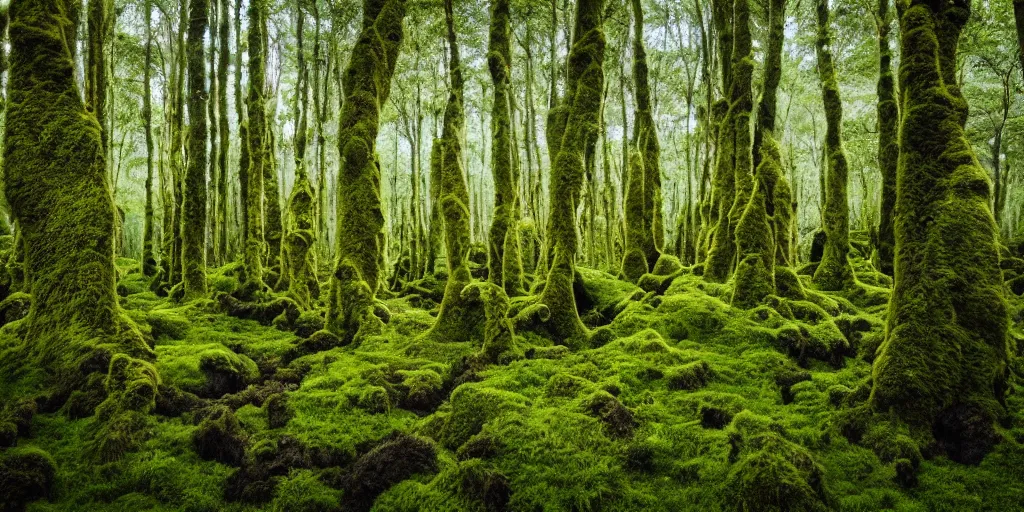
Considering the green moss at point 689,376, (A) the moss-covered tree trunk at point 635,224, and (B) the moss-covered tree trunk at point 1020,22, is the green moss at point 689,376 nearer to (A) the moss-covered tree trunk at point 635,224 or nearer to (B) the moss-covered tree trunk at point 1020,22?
(B) the moss-covered tree trunk at point 1020,22

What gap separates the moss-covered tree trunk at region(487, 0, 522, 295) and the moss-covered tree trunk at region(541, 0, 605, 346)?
124cm

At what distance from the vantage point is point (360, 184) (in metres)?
9.65

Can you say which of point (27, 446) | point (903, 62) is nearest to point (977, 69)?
point (903, 62)

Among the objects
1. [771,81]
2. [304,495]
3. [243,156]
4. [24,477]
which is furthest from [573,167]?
[243,156]

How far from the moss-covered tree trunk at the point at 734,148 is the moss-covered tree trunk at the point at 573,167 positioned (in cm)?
343

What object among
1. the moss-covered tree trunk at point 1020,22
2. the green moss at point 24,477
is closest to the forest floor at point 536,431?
the green moss at point 24,477

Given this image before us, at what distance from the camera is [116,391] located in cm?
590

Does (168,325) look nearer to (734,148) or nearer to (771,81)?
(734,148)

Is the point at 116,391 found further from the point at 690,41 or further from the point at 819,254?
the point at 690,41

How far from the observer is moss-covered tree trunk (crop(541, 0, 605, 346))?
30.1 ft

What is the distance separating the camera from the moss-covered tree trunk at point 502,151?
10.5m

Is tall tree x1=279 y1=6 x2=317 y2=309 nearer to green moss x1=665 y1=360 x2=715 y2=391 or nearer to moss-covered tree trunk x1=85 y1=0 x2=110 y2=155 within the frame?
moss-covered tree trunk x1=85 y1=0 x2=110 y2=155

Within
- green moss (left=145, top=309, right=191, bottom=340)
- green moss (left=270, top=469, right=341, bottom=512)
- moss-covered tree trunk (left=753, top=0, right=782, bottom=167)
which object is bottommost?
green moss (left=270, top=469, right=341, bottom=512)

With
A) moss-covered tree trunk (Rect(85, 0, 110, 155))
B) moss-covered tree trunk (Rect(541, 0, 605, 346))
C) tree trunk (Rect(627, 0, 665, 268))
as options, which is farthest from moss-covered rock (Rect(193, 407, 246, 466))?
tree trunk (Rect(627, 0, 665, 268))
